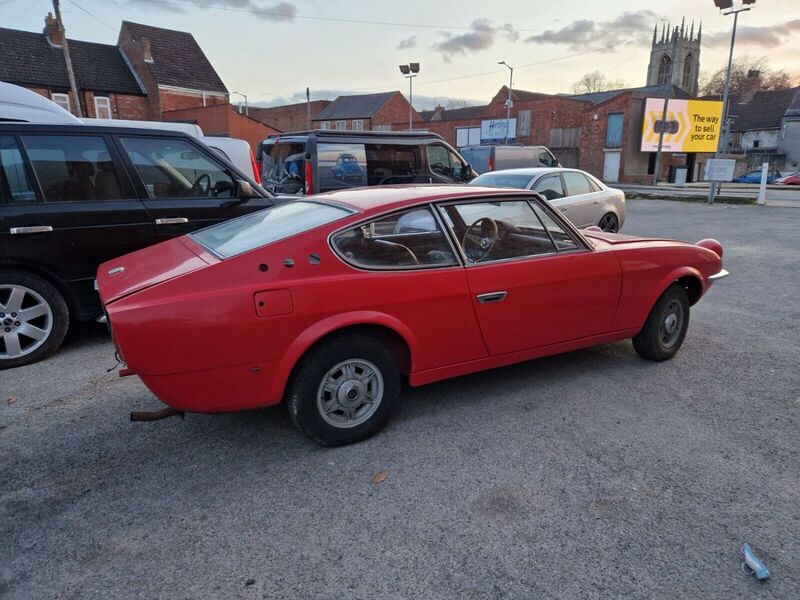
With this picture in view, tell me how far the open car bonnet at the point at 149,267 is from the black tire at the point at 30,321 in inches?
50.7

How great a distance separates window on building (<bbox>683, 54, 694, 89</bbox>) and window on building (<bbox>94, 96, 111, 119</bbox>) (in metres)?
67.0

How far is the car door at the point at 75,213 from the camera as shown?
170 inches

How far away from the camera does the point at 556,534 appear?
95.8 inches

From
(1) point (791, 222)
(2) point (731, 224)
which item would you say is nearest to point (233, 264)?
(2) point (731, 224)

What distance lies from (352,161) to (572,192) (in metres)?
4.09

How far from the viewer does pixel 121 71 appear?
38.7m

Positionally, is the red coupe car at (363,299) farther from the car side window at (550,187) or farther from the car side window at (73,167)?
the car side window at (550,187)

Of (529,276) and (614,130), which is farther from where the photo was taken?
(614,130)

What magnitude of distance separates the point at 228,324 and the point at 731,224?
14466mm

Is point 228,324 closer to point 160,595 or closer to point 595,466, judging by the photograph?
point 160,595

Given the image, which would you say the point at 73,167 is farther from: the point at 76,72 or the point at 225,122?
the point at 76,72

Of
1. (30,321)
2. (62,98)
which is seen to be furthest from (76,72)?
(30,321)

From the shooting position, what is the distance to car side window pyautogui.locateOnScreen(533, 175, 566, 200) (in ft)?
29.2

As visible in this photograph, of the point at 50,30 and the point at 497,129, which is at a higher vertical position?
the point at 50,30
